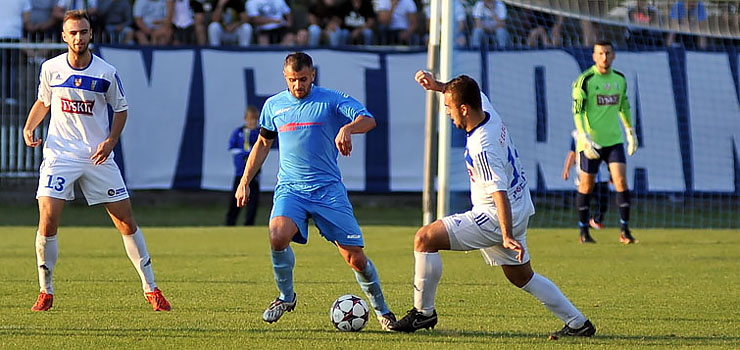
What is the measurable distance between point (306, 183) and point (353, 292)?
2.00 m

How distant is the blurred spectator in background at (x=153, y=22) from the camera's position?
19.0 m

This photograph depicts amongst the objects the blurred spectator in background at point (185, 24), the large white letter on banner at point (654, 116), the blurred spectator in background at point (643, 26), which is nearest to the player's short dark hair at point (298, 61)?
the blurred spectator in background at point (643, 26)

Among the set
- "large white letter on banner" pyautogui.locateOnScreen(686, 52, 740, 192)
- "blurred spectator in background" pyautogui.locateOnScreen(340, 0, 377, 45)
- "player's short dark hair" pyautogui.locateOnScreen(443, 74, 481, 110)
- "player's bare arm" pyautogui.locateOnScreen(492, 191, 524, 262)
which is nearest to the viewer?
"player's bare arm" pyautogui.locateOnScreen(492, 191, 524, 262)

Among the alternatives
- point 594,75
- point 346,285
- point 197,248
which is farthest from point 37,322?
point 594,75

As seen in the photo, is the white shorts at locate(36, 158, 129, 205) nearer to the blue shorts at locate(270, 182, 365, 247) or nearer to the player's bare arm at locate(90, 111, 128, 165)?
the player's bare arm at locate(90, 111, 128, 165)

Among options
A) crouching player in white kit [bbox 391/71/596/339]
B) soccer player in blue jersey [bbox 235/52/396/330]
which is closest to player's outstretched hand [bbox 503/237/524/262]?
crouching player in white kit [bbox 391/71/596/339]

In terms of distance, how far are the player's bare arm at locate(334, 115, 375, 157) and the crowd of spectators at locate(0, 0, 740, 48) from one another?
422 inches

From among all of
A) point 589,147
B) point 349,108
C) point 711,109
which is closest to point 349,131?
point 349,108

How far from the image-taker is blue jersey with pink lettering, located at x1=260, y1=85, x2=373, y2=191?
22.9ft

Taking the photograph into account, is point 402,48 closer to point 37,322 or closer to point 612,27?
point 612,27

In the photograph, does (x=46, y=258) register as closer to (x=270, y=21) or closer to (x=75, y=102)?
(x=75, y=102)

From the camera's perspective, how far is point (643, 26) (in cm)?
1667

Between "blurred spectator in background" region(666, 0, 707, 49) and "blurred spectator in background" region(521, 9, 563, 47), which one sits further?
"blurred spectator in background" region(521, 9, 563, 47)

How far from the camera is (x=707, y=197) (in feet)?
57.7
